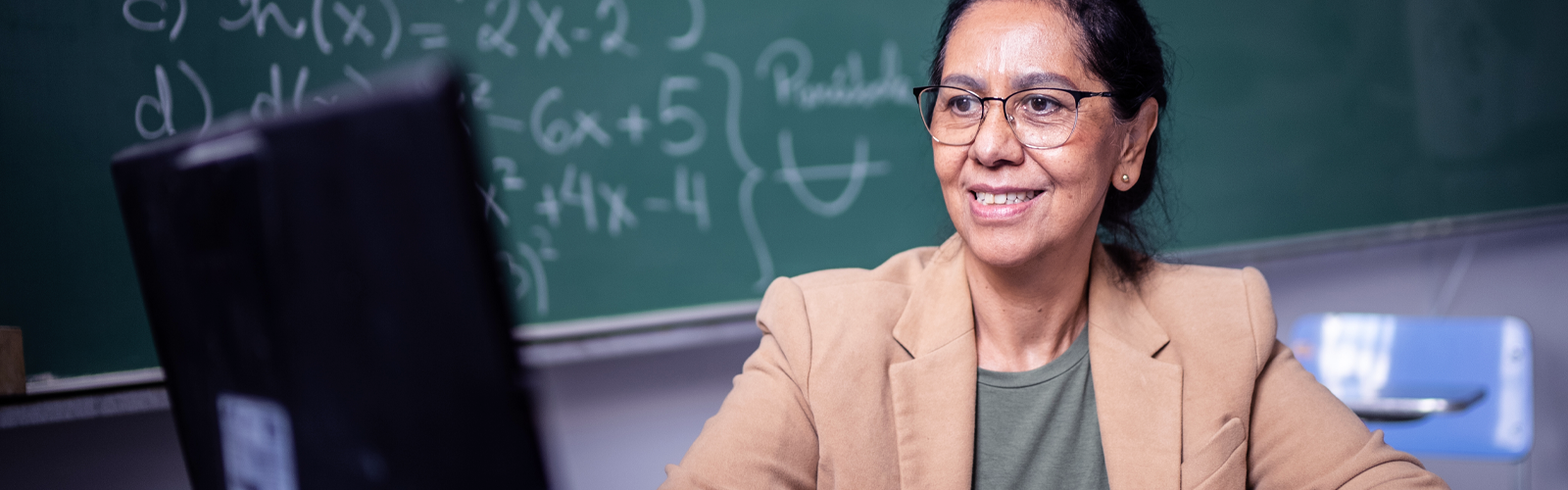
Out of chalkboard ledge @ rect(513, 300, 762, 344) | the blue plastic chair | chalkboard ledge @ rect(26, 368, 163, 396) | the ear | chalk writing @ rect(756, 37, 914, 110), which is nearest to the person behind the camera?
the ear

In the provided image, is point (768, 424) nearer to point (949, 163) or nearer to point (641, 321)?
point (949, 163)

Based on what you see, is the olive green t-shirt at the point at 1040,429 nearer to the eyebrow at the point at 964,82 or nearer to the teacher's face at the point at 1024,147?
the teacher's face at the point at 1024,147

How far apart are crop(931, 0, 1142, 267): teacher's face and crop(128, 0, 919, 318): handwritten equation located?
792 millimetres

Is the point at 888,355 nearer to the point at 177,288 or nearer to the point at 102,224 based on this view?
the point at 177,288

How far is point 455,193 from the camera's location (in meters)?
0.32

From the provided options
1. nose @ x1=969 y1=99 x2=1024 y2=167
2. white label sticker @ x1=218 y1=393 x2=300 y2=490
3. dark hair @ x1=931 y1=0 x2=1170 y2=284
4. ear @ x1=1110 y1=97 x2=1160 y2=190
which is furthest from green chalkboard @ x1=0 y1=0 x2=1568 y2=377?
white label sticker @ x1=218 y1=393 x2=300 y2=490

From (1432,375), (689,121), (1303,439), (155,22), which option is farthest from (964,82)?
(1432,375)

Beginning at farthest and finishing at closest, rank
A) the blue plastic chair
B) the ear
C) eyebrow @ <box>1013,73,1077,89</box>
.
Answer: the blue plastic chair < the ear < eyebrow @ <box>1013,73,1077,89</box>

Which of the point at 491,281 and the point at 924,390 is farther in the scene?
the point at 924,390

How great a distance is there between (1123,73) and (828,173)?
884 millimetres

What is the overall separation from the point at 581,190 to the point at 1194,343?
1.14 m

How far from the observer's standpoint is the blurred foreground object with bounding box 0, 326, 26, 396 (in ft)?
4.30

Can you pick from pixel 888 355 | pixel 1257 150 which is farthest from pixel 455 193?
pixel 1257 150

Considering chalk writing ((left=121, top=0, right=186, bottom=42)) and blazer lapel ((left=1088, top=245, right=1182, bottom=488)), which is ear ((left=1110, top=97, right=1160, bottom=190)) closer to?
blazer lapel ((left=1088, top=245, right=1182, bottom=488))
